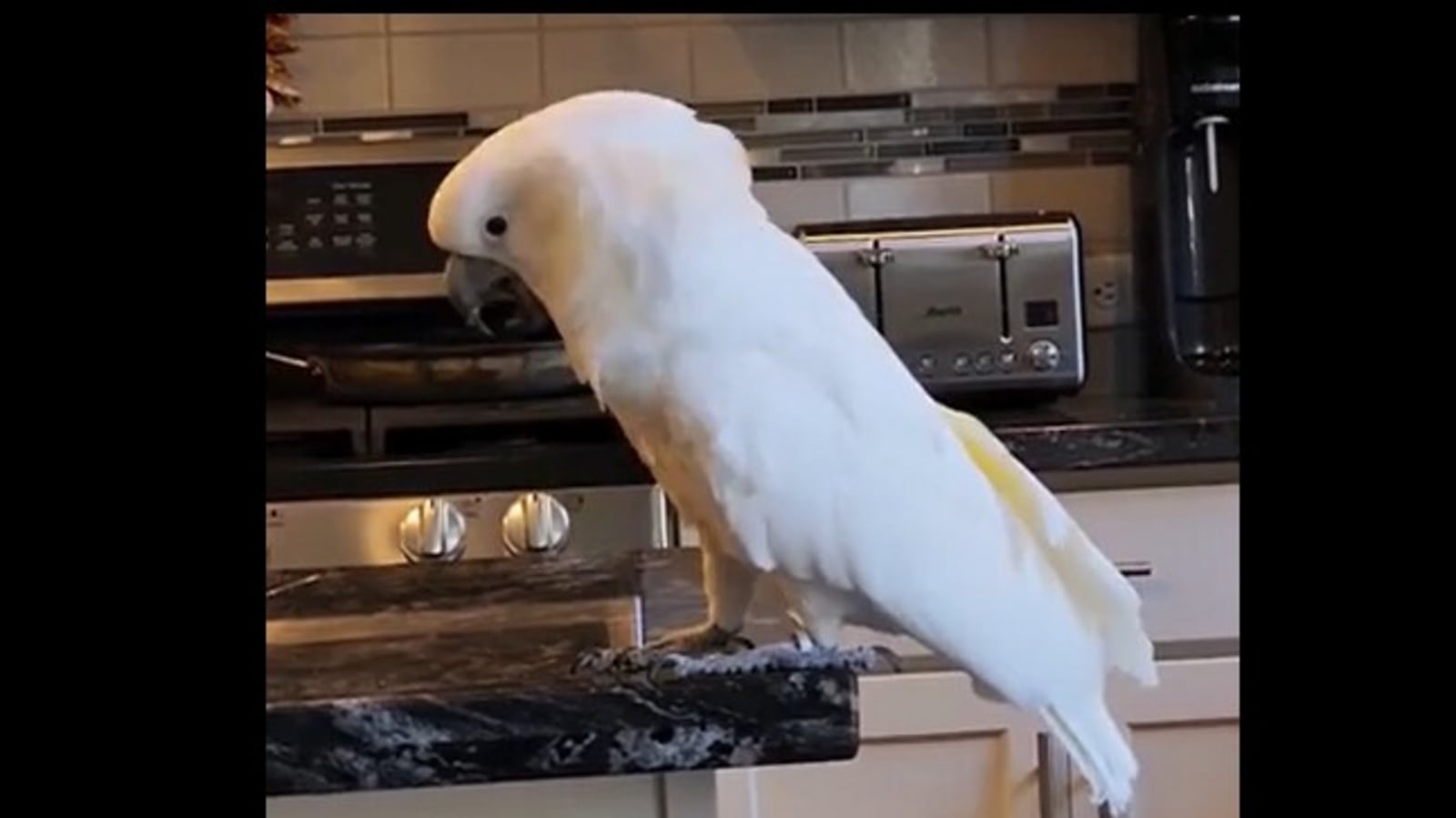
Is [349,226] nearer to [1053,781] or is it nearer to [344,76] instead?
[344,76]

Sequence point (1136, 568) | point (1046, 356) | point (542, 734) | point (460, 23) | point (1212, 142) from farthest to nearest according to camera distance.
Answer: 1. point (460, 23)
2. point (1212, 142)
3. point (1046, 356)
4. point (1136, 568)
5. point (542, 734)

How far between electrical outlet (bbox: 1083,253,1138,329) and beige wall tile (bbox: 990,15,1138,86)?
0.22 m

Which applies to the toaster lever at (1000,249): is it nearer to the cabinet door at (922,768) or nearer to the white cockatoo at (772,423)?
the cabinet door at (922,768)

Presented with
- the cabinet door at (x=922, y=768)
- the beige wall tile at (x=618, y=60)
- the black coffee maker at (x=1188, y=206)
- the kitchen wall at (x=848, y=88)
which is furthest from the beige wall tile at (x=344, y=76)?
the cabinet door at (x=922, y=768)

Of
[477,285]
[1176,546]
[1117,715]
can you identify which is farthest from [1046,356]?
[477,285]

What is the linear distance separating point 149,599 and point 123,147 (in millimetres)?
108

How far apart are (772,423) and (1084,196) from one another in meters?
1.49

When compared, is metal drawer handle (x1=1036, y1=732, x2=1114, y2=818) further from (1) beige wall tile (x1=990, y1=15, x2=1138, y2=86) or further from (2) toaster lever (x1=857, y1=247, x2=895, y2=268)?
(1) beige wall tile (x1=990, y1=15, x2=1138, y2=86)

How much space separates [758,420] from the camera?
0.78 metres

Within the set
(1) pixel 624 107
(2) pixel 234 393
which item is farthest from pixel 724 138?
(2) pixel 234 393

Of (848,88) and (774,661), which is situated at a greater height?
(848,88)

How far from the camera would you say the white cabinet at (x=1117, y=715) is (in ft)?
5.20

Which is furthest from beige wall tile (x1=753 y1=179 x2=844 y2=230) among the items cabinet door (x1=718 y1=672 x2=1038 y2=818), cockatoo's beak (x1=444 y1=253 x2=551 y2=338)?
cockatoo's beak (x1=444 y1=253 x2=551 y2=338)

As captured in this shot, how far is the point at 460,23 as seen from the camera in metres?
2.17
